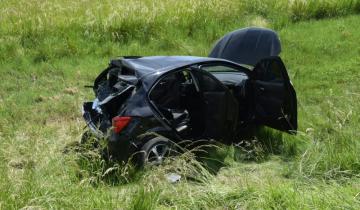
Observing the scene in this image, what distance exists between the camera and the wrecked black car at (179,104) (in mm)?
6094

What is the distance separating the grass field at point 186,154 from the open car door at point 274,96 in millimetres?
353

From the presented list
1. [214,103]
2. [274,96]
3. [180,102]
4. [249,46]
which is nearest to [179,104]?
[180,102]

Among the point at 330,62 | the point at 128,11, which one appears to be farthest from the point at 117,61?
the point at 128,11

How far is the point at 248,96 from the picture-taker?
7.05m

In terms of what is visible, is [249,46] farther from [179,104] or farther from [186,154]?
[186,154]

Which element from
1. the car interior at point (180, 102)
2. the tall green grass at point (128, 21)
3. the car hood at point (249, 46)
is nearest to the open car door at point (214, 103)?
the car interior at point (180, 102)

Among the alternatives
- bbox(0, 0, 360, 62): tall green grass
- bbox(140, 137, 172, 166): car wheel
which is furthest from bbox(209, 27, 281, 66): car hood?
bbox(0, 0, 360, 62): tall green grass

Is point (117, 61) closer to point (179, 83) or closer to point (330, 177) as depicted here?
point (179, 83)

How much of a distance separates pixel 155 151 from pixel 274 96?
1.82 meters

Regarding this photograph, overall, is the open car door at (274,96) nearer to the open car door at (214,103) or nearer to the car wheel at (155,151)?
the open car door at (214,103)

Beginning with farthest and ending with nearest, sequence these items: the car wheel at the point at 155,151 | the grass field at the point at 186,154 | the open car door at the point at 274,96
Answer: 1. the open car door at the point at 274,96
2. the car wheel at the point at 155,151
3. the grass field at the point at 186,154

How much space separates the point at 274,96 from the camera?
6824mm

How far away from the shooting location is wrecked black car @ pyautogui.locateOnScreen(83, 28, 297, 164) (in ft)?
20.0

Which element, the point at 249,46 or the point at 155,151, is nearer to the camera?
the point at 155,151
